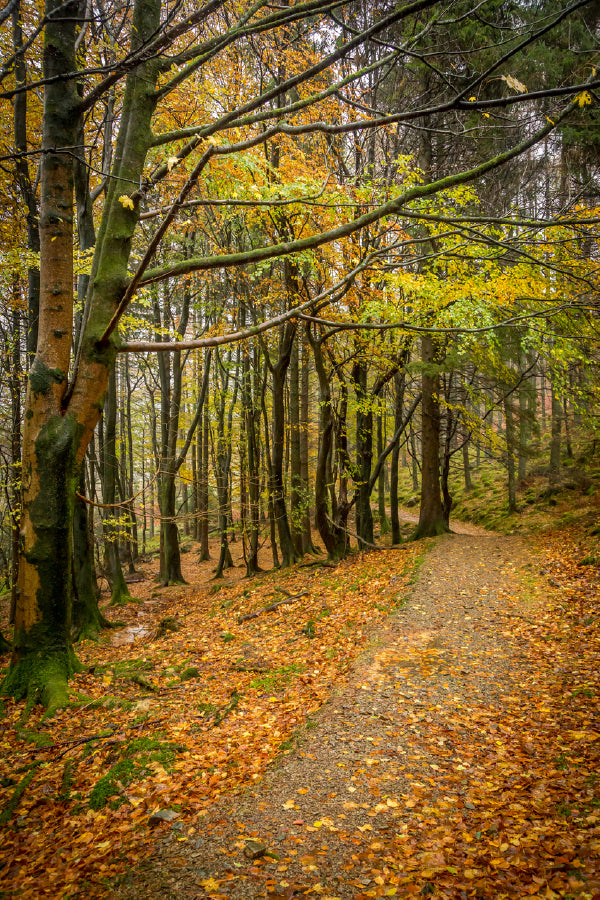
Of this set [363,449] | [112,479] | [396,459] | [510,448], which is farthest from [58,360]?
[396,459]

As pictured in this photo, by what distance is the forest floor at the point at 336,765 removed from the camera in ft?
8.85

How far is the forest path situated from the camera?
2.61 meters

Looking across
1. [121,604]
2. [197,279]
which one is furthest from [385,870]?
[197,279]

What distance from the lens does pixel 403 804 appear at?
3.25 m

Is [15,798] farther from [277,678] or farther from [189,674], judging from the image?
[277,678]

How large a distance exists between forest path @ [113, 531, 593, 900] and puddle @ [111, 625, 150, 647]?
206 inches

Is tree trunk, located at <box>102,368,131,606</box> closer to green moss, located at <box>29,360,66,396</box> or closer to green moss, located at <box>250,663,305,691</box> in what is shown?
green moss, located at <box>29,360,66,396</box>

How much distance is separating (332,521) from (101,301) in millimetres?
8318

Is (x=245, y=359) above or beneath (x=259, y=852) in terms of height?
above

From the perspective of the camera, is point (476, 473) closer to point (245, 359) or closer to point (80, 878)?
point (245, 359)

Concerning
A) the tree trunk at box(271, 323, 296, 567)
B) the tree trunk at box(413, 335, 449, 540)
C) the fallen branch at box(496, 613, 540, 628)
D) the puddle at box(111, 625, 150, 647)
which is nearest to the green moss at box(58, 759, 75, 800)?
the puddle at box(111, 625, 150, 647)

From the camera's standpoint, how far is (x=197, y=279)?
1277cm

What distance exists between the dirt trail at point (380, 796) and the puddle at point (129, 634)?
5.25 m

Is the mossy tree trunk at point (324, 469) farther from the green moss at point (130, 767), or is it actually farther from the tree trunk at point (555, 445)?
the tree trunk at point (555, 445)
